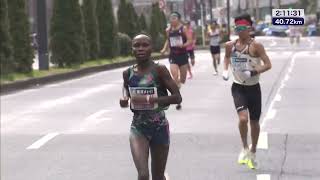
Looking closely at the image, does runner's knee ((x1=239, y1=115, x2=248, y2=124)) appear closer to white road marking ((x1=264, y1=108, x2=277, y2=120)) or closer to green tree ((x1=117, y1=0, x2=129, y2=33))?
white road marking ((x1=264, y1=108, x2=277, y2=120))

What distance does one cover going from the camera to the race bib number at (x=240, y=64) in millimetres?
9273

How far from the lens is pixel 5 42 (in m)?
24.1

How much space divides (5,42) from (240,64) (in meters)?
15.8

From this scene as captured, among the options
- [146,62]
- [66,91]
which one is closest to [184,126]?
[146,62]

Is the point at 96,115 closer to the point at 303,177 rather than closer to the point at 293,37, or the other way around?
the point at 303,177

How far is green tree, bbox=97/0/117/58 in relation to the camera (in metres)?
37.3

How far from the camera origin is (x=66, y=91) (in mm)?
21531

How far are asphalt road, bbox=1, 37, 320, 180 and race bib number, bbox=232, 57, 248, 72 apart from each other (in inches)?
46.0

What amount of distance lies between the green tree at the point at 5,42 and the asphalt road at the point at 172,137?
3.50 m

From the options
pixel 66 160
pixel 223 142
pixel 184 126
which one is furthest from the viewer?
pixel 184 126

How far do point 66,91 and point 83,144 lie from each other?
10112mm

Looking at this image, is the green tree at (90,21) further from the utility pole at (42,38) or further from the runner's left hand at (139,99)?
the runner's left hand at (139,99)

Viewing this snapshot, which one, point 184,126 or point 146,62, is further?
point 184,126

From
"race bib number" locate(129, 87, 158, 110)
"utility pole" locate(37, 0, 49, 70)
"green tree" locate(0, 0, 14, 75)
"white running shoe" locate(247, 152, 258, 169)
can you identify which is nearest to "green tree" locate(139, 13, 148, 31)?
"utility pole" locate(37, 0, 49, 70)
